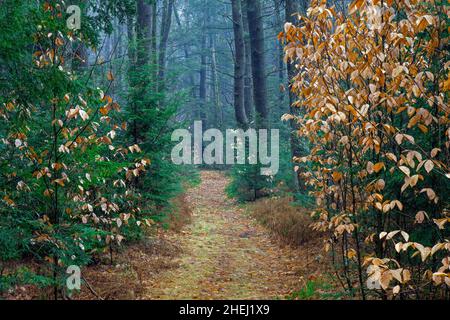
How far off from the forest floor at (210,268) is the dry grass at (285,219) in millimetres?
219

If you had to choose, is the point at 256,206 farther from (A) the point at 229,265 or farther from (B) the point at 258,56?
(B) the point at 258,56

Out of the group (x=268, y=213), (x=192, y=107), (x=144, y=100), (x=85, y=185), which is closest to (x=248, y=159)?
(x=268, y=213)

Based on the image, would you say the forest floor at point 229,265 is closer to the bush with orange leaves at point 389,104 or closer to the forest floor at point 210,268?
the forest floor at point 210,268

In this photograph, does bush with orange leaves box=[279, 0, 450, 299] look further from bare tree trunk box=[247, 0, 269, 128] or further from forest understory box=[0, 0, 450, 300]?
bare tree trunk box=[247, 0, 269, 128]

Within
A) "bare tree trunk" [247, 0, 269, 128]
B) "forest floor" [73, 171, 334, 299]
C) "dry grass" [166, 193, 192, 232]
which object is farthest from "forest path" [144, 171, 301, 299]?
"bare tree trunk" [247, 0, 269, 128]

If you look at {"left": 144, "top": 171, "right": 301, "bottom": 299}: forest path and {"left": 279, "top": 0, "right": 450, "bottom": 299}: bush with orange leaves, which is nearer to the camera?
{"left": 279, "top": 0, "right": 450, "bottom": 299}: bush with orange leaves

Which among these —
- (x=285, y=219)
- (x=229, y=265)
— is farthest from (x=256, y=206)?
(x=229, y=265)

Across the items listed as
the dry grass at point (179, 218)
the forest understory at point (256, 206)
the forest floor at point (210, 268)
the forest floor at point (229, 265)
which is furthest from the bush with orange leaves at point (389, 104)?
the dry grass at point (179, 218)

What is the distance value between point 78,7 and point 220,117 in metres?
25.0

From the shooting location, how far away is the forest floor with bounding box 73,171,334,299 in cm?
643

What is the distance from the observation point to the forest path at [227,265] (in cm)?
663

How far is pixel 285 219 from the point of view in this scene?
1041 cm

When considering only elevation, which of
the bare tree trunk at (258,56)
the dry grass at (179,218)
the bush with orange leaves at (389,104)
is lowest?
the dry grass at (179,218)
